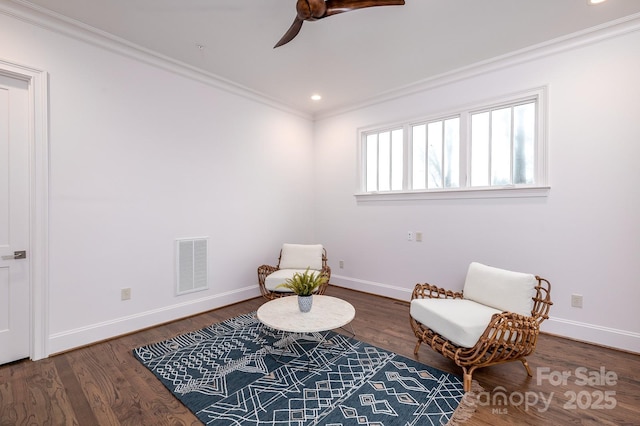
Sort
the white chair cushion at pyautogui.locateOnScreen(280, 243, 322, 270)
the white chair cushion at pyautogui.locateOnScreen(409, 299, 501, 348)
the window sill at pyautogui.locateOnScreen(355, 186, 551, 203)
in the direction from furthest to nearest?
the white chair cushion at pyautogui.locateOnScreen(280, 243, 322, 270) < the window sill at pyautogui.locateOnScreen(355, 186, 551, 203) < the white chair cushion at pyautogui.locateOnScreen(409, 299, 501, 348)

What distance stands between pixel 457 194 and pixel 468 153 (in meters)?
0.51

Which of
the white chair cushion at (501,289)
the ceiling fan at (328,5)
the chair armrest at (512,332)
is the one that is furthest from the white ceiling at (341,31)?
the chair armrest at (512,332)

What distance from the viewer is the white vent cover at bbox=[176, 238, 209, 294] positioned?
344 cm

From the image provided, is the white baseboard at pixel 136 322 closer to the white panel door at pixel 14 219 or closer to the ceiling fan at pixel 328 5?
the white panel door at pixel 14 219

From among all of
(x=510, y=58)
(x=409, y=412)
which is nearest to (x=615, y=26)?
(x=510, y=58)

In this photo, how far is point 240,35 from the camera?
9.45 ft

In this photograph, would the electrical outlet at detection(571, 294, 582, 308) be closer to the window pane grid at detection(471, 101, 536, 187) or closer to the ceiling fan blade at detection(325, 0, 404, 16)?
the window pane grid at detection(471, 101, 536, 187)

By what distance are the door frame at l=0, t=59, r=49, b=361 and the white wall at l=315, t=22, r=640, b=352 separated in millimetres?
3932

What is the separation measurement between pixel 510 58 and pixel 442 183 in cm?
151

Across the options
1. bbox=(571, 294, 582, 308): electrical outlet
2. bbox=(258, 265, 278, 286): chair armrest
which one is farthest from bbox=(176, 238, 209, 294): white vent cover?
bbox=(571, 294, 582, 308): electrical outlet

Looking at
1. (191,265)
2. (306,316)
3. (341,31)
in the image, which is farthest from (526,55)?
(191,265)

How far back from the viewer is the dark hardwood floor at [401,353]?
1.83 meters

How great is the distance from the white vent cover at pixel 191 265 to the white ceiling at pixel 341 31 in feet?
6.90

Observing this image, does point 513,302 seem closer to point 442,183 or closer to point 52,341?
point 442,183
